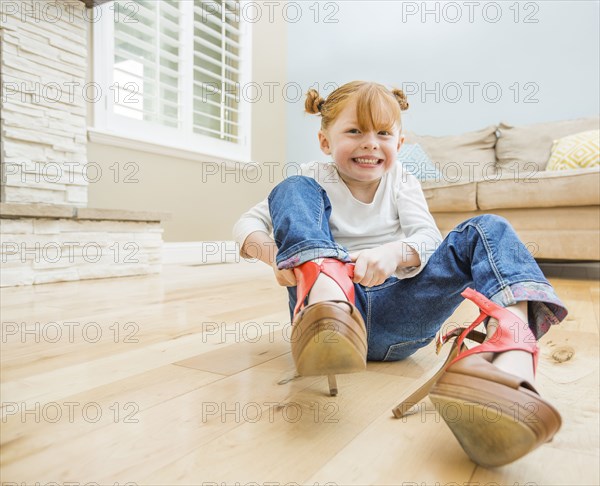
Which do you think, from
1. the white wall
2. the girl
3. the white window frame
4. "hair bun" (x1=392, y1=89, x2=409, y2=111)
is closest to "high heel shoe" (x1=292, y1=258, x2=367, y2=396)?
the girl

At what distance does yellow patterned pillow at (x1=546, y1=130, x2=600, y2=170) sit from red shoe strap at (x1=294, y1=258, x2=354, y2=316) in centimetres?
216

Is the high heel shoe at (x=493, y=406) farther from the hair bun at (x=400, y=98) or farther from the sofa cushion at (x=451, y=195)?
the sofa cushion at (x=451, y=195)

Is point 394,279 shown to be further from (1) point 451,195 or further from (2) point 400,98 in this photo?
(1) point 451,195

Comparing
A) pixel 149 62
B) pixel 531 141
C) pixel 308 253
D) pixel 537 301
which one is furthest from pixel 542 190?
pixel 149 62

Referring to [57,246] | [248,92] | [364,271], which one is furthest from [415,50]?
[364,271]

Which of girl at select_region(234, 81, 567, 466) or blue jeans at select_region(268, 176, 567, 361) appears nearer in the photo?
girl at select_region(234, 81, 567, 466)

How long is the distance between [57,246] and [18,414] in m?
1.45

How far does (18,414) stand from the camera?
1.90 ft

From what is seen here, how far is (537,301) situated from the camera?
21.5 inches

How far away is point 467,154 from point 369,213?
2363mm

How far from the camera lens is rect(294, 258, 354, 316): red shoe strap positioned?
0.57 meters

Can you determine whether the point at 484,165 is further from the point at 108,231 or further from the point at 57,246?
the point at 57,246

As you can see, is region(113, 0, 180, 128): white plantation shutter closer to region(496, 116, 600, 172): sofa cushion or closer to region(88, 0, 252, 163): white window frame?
region(88, 0, 252, 163): white window frame

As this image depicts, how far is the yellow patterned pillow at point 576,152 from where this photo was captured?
227cm
